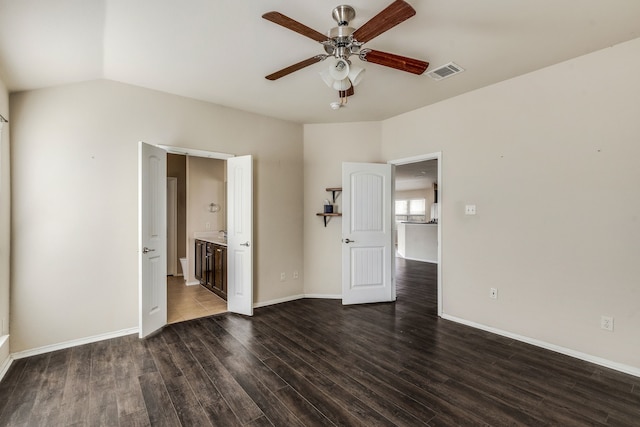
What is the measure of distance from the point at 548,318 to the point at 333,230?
108 inches

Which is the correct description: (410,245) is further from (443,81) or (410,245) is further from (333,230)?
(443,81)

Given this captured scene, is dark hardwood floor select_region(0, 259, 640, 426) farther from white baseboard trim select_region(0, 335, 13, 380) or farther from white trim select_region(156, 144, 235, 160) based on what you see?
white trim select_region(156, 144, 235, 160)

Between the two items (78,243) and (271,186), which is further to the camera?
(271,186)

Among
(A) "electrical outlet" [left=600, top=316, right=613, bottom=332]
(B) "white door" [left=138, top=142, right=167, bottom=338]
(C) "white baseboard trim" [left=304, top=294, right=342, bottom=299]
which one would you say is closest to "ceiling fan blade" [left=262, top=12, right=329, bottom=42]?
(B) "white door" [left=138, top=142, right=167, bottom=338]

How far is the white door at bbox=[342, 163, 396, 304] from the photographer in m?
4.17

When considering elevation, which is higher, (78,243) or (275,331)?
(78,243)

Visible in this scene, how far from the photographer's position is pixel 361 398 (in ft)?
6.58

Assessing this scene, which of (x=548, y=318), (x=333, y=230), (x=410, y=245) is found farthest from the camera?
(x=410, y=245)

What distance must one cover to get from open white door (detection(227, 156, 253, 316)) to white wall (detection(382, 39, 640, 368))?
250cm

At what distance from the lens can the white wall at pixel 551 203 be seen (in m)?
2.40

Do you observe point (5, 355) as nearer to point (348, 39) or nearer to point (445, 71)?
point (348, 39)

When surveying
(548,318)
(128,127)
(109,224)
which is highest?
(128,127)

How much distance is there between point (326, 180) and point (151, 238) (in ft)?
8.27

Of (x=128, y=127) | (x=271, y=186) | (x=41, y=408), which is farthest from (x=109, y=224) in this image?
(x=271, y=186)
